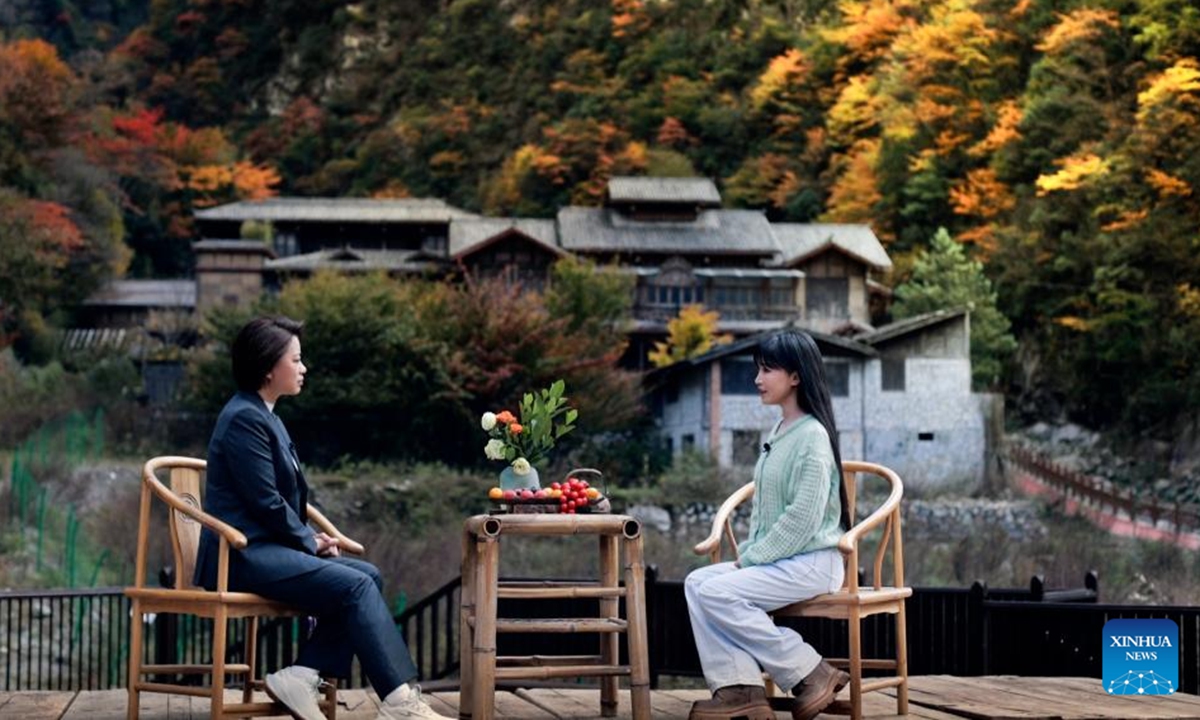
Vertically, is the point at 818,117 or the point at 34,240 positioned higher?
the point at 818,117

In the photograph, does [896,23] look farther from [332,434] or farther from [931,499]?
[332,434]

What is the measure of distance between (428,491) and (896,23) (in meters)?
23.9

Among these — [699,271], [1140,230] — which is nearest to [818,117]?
[699,271]

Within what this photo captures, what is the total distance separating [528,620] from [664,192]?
35.6m

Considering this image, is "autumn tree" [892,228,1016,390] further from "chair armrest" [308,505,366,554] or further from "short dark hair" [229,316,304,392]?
"short dark hair" [229,316,304,392]

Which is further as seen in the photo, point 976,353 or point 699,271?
point 699,271

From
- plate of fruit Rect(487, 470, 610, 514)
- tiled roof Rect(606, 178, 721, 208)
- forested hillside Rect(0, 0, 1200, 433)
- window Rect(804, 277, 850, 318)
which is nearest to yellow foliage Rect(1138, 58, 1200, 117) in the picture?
forested hillside Rect(0, 0, 1200, 433)

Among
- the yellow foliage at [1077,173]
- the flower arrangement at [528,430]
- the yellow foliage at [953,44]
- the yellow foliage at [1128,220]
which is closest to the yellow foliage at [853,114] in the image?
the yellow foliage at [953,44]

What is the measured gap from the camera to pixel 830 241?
37875mm

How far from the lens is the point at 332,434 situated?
1254 inches

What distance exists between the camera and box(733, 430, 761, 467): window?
32.7m

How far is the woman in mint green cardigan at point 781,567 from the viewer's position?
5.14 metres

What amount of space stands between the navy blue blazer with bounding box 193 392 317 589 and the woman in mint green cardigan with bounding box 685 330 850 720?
1.24 metres

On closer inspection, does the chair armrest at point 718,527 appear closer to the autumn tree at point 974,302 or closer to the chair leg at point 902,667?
the chair leg at point 902,667
